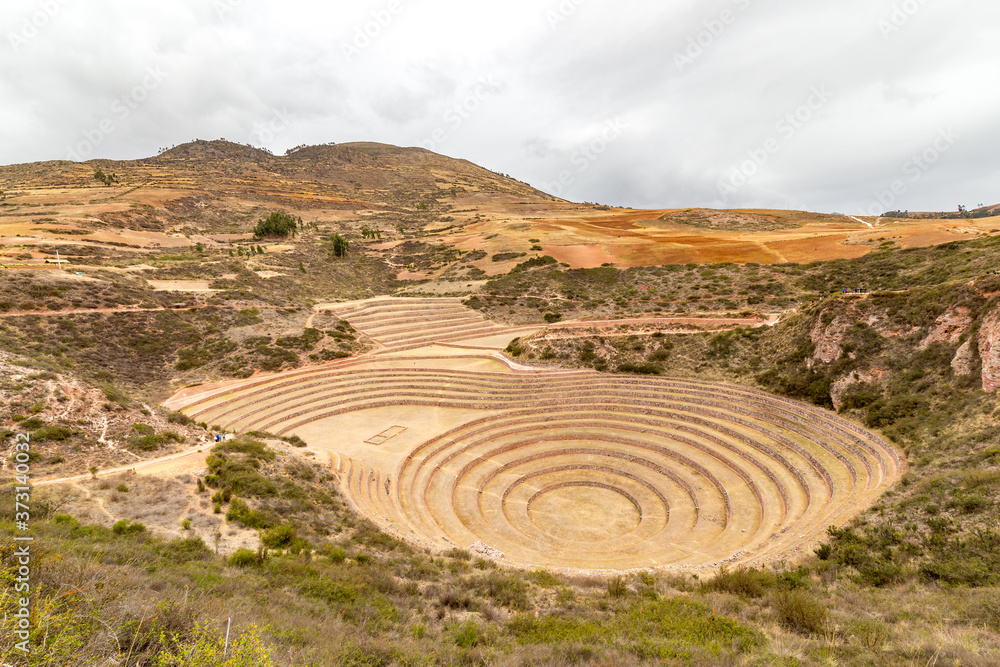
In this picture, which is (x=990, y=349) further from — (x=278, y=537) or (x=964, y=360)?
(x=278, y=537)

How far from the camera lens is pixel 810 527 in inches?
478

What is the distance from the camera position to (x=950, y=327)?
54.7ft

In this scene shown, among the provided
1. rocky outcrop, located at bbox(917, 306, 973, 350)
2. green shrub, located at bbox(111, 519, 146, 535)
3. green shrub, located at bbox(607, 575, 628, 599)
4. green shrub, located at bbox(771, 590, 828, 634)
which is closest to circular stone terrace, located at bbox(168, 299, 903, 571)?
green shrub, located at bbox(607, 575, 628, 599)

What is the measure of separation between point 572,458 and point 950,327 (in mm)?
16414

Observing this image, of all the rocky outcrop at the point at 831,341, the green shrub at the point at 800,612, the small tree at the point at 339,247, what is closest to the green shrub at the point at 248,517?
the green shrub at the point at 800,612

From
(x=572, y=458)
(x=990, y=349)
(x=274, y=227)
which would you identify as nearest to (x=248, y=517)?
(x=572, y=458)

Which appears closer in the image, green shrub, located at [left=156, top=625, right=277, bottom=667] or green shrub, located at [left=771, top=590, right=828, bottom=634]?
green shrub, located at [left=156, top=625, right=277, bottom=667]

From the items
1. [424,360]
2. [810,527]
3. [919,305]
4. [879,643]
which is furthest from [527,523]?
[919,305]

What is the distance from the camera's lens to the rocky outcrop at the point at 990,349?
13.7 m

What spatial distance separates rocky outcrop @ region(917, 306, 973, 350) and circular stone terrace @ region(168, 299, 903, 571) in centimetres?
505

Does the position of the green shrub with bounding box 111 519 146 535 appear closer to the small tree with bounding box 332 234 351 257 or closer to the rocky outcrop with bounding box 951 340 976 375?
the rocky outcrop with bounding box 951 340 976 375

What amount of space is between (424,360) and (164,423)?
16.0 metres

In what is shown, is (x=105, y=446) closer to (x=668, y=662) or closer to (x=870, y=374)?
(x=668, y=662)

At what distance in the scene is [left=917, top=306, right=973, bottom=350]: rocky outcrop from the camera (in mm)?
16148
